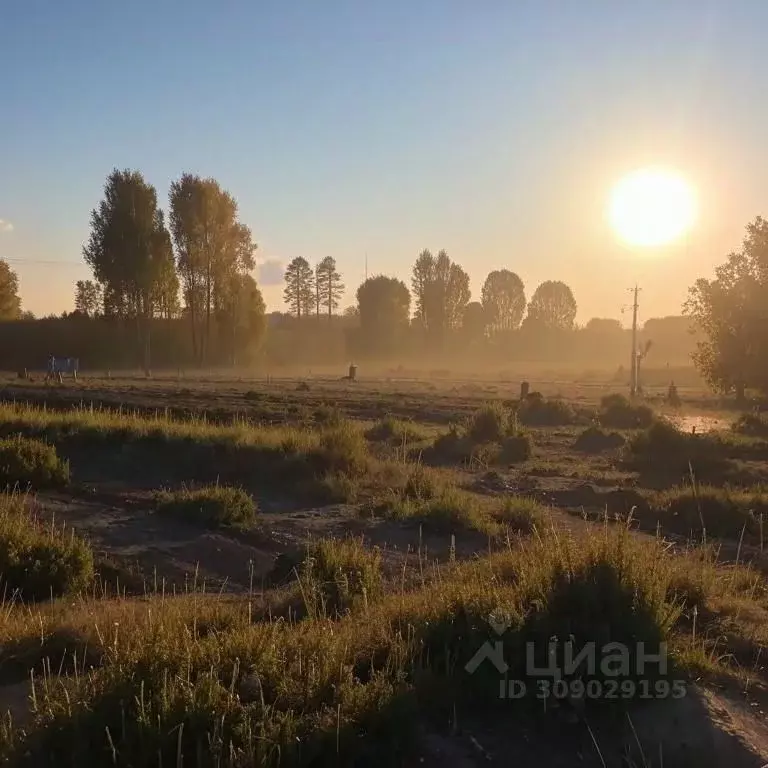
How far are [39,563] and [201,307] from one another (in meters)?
61.9

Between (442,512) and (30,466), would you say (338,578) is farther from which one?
(30,466)

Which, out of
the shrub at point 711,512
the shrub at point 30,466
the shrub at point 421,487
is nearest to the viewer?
the shrub at point 711,512

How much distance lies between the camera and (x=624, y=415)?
33.8 metres

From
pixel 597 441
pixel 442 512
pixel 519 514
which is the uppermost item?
pixel 442 512

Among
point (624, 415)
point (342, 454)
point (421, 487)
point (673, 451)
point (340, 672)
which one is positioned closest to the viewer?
point (340, 672)

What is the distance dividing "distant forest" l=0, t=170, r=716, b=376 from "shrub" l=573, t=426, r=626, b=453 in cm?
2273

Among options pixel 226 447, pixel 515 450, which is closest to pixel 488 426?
pixel 515 450

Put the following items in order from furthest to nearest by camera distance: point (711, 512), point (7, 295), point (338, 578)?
1. point (7, 295)
2. point (711, 512)
3. point (338, 578)

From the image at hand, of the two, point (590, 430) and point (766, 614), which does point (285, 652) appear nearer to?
point (766, 614)

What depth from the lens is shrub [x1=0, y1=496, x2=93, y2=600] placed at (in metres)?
7.77

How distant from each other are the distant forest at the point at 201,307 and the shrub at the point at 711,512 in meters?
34.1

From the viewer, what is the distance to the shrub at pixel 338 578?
6.98 m

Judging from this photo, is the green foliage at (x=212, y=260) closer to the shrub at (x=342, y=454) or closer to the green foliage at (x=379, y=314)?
the green foliage at (x=379, y=314)

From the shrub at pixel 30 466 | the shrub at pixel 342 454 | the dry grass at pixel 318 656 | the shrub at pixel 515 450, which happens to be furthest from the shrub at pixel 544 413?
the dry grass at pixel 318 656
